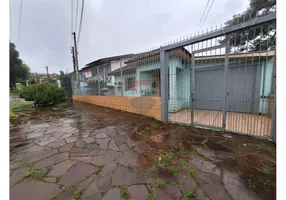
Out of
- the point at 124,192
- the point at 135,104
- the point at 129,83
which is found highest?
the point at 129,83

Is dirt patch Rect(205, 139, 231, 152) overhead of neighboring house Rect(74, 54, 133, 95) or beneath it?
beneath

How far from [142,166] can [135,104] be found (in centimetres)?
361

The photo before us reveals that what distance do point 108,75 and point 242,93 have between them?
5965 millimetres

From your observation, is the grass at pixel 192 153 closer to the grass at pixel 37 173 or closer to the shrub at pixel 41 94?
the grass at pixel 37 173

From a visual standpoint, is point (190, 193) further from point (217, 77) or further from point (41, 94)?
point (41, 94)

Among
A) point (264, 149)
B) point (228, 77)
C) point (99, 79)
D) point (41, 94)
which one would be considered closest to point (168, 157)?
point (264, 149)

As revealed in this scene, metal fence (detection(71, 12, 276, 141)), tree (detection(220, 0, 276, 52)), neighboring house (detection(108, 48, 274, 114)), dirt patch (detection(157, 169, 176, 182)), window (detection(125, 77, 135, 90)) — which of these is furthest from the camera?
window (detection(125, 77, 135, 90))

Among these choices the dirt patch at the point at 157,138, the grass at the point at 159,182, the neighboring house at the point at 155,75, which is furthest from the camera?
the neighboring house at the point at 155,75

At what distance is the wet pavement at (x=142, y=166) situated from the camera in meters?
1.43

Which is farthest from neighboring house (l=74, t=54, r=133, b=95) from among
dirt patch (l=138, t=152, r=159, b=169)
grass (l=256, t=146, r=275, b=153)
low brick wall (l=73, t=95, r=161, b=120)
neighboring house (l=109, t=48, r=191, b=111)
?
grass (l=256, t=146, r=275, b=153)

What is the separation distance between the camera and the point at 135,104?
17.8ft

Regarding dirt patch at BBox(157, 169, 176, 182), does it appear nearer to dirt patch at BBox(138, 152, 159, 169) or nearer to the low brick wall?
dirt patch at BBox(138, 152, 159, 169)

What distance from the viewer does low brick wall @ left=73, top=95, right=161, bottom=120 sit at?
15.0 ft

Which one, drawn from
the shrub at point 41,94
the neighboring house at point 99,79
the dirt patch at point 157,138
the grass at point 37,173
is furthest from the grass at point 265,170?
the shrub at point 41,94
